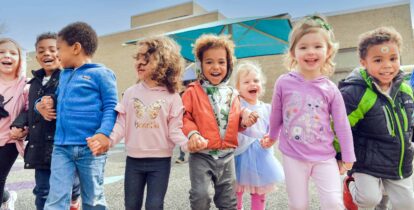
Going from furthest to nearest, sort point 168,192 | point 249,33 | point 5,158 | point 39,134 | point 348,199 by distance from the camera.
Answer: point 249,33 → point 168,192 → point 5,158 → point 348,199 → point 39,134

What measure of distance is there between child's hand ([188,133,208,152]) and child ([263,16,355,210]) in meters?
0.64

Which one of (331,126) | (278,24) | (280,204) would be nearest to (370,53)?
(331,126)

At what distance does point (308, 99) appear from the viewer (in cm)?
232

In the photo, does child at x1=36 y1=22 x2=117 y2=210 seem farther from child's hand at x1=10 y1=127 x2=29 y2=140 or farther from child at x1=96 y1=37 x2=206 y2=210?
child's hand at x1=10 y1=127 x2=29 y2=140

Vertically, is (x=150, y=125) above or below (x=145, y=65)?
below

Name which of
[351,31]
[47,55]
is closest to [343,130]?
[47,55]

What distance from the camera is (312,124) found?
7.51 feet

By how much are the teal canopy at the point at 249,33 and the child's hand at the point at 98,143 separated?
5343mm

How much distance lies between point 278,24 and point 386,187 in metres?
5.64

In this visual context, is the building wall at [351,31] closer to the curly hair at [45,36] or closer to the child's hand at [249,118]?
the curly hair at [45,36]

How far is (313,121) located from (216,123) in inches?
27.8

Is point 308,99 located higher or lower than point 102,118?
higher

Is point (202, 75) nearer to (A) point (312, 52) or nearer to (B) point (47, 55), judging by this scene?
(A) point (312, 52)

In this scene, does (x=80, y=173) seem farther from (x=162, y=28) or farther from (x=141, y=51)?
(x=162, y=28)
